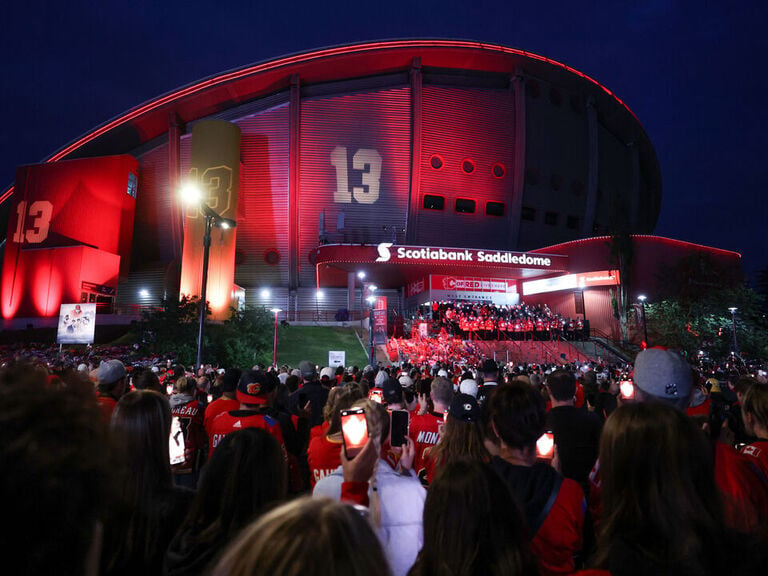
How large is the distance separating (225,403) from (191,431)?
58 cm

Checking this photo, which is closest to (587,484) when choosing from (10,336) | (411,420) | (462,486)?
(411,420)

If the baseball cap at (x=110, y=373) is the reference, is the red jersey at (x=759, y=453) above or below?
below

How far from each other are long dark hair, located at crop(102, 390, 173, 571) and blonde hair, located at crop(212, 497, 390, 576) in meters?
1.29

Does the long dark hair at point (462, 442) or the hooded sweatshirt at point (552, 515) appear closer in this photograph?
the hooded sweatshirt at point (552, 515)

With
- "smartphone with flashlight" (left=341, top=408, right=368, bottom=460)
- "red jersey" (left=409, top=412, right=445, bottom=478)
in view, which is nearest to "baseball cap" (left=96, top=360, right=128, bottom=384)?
"red jersey" (left=409, top=412, right=445, bottom=478)

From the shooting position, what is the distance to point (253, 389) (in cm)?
526

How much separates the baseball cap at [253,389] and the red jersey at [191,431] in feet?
4.13

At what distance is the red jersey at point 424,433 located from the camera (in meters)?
5.44

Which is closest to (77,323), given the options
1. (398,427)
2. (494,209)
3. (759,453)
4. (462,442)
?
(398,427)

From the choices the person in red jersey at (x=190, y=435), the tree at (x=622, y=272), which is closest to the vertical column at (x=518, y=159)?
the tree at (x=622, y=272)

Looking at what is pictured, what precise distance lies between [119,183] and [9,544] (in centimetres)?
4764

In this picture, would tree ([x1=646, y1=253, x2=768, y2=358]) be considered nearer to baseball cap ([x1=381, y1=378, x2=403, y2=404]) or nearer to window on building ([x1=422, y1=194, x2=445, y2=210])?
window on building ([x1=422, y1=194, x2=445, y2=210])

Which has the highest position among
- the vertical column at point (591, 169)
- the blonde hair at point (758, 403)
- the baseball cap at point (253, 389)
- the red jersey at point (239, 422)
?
the vertical column at point (591, 169)

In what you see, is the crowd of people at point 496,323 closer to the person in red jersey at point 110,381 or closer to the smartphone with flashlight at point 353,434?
the person in red jersey at point 110,381
